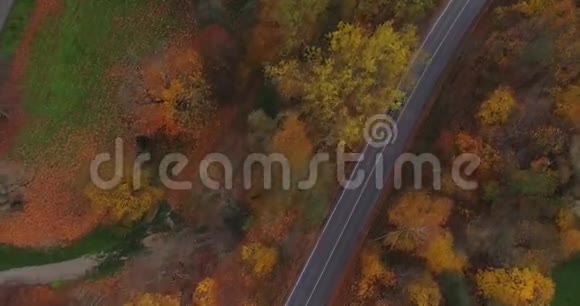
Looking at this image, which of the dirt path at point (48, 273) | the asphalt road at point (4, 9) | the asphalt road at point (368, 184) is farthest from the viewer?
the asphalt road at point (4, 9)

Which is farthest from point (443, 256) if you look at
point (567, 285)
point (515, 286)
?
point (567, 285)

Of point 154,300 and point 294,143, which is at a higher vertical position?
point 294,143

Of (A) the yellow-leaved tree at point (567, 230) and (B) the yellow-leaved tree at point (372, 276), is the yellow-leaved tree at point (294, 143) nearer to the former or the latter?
(B) the yellow-leaved tree at point (372, 276)

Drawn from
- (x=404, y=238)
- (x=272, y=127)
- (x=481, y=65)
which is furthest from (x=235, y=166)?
(x=481, y=65)

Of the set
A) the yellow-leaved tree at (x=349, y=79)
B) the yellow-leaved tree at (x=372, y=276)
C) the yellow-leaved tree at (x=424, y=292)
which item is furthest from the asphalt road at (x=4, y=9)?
the yellow-leaved tree at (x=424, y=292)

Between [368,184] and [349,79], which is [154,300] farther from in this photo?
[349,79]

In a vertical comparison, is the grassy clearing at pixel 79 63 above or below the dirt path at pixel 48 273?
above

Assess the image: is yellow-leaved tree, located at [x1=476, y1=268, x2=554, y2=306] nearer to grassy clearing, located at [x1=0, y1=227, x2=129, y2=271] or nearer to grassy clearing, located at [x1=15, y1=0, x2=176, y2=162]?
grassy clearing, located at [x1=0, y1=227, x2=129, y2=271]
